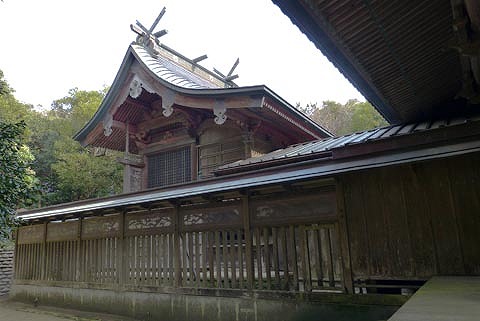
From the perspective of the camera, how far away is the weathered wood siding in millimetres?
4773

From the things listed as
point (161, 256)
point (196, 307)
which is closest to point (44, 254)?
point (161, 256)

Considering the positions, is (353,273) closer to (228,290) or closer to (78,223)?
(228,290)

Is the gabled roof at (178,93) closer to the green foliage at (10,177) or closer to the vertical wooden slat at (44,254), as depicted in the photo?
the vertical wooden slat at (44,254)

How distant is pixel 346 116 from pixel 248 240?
28.8 meters

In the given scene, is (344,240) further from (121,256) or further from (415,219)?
(121,256)

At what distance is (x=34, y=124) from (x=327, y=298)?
90.4 feet

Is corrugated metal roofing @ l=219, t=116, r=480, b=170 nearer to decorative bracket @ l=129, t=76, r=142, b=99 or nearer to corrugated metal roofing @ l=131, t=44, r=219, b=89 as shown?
corrugated metal roofing @ l=131, t=44, r=219, b=89

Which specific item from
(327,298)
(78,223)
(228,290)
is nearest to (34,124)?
(78,223)

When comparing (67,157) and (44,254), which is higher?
(67,157)

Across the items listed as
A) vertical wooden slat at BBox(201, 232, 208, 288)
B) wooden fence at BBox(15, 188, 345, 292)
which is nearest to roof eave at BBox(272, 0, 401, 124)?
wooden fence at BBox(15, 188, 345, 292)

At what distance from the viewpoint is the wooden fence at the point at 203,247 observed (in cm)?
589

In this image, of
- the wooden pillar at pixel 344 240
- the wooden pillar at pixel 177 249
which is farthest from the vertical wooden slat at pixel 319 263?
the wooden pillar at pixel 177 249

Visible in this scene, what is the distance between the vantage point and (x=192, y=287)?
23.2ft

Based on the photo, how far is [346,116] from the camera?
33.1m
